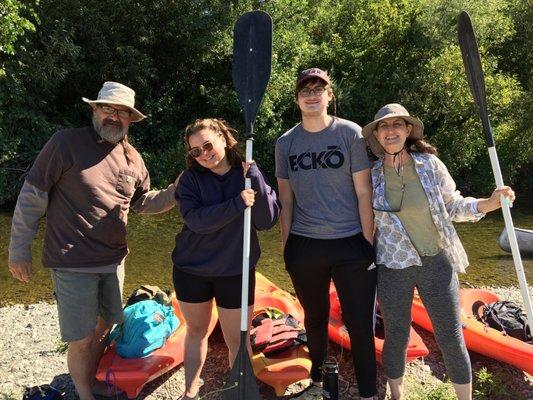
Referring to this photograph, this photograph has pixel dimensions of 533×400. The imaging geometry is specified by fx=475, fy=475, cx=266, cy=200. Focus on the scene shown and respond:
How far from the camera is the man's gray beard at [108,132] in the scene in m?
2.61

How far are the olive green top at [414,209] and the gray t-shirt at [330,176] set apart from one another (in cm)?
18

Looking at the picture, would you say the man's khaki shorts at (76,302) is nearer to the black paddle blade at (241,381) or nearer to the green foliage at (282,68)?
the black paddle blade at (241,381)

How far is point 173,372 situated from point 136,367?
1.15ft

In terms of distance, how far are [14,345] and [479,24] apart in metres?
13.7

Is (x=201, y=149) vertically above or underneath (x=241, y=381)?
above

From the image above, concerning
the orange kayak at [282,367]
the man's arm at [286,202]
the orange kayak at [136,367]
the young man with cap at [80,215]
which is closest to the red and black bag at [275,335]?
the orange kayak at [282,367]

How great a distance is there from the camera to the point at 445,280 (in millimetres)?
2389

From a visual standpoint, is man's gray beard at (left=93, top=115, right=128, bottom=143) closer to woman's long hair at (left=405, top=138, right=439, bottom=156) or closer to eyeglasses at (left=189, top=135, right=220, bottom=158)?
eyeglasses at (left=189, top=135, right=220, bottom=158)

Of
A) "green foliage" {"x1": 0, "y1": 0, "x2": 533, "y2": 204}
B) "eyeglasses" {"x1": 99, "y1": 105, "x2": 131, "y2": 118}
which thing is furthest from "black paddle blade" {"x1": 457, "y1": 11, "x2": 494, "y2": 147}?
"green foliage" {"x1": 0, "y1": 0, "x2": 533, "y2": 204}

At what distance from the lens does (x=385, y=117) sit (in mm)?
2402

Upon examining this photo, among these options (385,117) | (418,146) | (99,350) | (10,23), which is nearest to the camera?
(385,117)

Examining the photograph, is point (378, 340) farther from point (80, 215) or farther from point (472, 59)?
point (80, 215)

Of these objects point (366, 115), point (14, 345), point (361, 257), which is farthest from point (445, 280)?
point (366, 115)

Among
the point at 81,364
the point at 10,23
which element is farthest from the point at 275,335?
the point at 10,23
